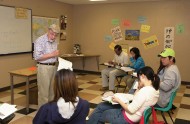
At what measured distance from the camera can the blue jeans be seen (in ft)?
7.50

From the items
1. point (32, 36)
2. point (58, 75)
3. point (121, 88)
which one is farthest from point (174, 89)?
point (32, 36)

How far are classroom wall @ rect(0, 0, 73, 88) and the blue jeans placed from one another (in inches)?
123

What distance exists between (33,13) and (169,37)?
3.73 meters

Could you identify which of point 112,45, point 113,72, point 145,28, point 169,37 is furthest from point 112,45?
point 113,72

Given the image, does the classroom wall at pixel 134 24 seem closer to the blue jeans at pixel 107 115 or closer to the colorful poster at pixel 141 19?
the colorful poster at pixel 141 19

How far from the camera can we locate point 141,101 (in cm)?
211

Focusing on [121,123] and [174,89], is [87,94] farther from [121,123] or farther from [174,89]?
[121,123]

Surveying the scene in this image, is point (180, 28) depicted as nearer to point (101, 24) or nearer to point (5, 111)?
point (101, 24)

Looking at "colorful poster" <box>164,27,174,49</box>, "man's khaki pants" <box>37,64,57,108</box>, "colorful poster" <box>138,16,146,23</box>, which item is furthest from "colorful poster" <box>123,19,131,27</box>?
"man's khaki pants" <box>37,64,57,108</box>

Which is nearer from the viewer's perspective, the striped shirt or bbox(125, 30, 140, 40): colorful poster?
the striped shirt

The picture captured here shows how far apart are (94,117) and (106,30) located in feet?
14.7

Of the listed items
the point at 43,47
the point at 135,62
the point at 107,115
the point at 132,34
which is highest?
the point at 132,34

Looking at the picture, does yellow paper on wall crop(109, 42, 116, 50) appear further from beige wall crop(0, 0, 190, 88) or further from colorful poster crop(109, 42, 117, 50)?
beige wall crop(0, 0, 190, 88)

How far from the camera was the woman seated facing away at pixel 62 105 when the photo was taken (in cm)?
154
